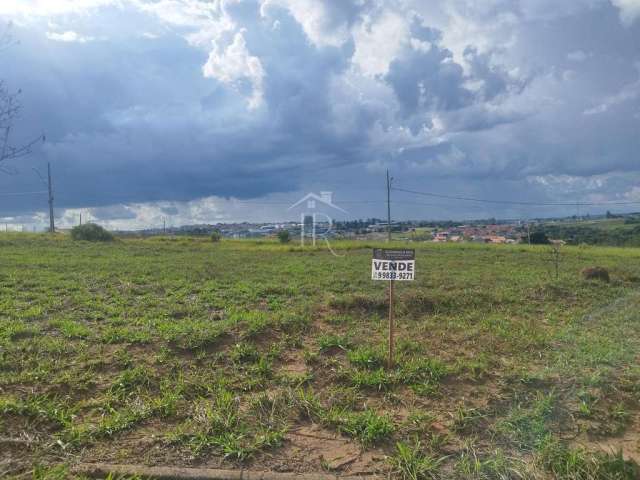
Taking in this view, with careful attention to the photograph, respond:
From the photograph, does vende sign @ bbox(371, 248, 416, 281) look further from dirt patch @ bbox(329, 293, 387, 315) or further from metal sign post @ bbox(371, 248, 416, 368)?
dirt patch @ bbox(329, 293, 387, 315)

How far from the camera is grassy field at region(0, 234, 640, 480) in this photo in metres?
2.88

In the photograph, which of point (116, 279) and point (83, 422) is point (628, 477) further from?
point (116, 279)

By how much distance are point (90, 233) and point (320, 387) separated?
30614mm

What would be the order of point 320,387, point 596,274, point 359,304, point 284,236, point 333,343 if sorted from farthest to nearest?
point 284,236, point 596,274, point 359,304, point 333,343, point 320,387

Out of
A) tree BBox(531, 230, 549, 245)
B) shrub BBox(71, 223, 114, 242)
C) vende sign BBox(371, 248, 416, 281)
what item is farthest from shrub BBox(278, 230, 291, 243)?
vende sign BBox(371, 248, 416, 281)

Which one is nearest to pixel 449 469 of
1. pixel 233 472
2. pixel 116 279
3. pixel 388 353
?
pixel 233 472

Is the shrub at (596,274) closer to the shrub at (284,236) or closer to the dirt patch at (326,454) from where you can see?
the dirt patch at (326,454)

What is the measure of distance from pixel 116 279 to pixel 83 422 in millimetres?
Result: 6403

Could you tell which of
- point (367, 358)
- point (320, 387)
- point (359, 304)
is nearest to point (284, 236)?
point (359, 304)

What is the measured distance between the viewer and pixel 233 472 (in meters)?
2.70

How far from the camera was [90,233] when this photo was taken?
29.8 metres

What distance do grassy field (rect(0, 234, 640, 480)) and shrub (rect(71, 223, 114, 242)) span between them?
25.0 m

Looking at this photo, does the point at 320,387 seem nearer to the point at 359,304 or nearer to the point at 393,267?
the point at 393,267

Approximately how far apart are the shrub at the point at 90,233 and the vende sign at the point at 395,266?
29449 millimetres
